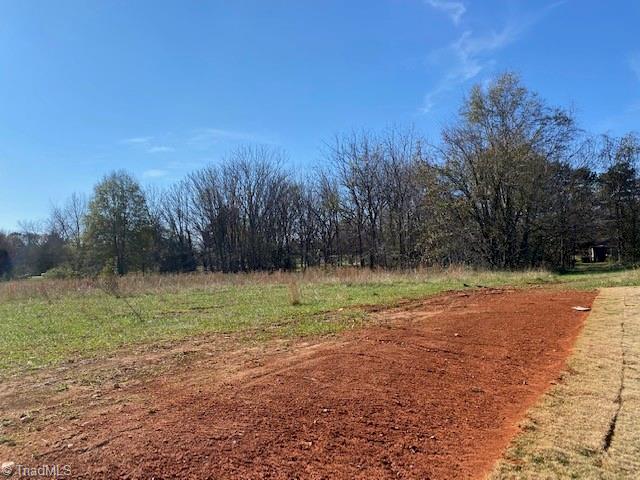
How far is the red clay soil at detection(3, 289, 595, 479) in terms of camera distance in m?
3.30

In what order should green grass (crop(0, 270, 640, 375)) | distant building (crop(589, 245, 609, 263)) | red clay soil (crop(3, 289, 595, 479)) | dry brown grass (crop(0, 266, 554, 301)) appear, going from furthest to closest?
1. distant building (crop(589, 245, 609, 263))
2. dry brown grass (crop(0, 266, 554, 301))
3. green grass (crop(0, 270, 640, 375))
4. red clay soil (crop(3, 289, 595, 479))

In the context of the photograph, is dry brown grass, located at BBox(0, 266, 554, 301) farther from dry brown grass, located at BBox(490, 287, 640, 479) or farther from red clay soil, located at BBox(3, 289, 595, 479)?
red clay soil, located at BBox(3, 289, 595, 479)

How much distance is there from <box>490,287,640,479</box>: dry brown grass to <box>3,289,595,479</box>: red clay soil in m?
0.17

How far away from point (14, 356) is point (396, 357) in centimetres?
604

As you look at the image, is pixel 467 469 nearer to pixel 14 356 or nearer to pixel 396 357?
pixel 396 357

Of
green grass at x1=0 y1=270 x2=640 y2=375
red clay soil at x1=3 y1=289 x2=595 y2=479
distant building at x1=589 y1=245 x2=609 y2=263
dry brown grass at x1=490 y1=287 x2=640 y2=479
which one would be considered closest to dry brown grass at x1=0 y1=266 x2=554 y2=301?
green grass at x1=0 y1=270 x2=640 y2=375

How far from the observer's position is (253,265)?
4856 centimetres

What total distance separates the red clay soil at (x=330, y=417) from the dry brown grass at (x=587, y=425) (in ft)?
0.56

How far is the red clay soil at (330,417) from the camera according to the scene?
10.8ft

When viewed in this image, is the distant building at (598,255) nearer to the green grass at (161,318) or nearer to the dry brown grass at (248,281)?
the dry brown grass at (248,281)

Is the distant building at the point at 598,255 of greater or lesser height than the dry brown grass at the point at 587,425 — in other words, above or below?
above

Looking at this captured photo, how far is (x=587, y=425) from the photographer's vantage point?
410 centimetres

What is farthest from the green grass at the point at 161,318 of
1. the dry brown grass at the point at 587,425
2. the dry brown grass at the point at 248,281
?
the dry brown grass at the point at 587,425

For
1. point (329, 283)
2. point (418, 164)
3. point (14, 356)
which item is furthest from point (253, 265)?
point (14, 356)
